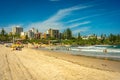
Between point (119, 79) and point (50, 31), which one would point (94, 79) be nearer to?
point (119, 79)

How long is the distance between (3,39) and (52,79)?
10730cm

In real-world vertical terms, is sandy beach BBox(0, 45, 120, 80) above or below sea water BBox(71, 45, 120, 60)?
above

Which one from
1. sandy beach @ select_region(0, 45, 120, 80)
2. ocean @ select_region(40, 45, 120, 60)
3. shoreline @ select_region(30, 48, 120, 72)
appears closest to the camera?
sandy beach @ select_region(0, 45, 120, 80)

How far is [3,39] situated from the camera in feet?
357

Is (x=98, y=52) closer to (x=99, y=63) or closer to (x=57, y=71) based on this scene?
(x=99, y=63)

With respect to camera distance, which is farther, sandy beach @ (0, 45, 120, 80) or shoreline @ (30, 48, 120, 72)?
shoreline @ (30, 48, 120, 72)

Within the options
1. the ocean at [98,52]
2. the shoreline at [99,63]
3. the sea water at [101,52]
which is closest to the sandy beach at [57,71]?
the shoreline at [99,63]

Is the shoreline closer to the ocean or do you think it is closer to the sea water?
the ocean

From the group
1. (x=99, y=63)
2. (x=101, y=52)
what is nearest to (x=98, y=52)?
(x=101, y=52)

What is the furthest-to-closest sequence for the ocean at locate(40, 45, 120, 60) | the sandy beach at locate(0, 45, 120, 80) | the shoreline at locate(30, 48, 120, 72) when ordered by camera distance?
the ocean at locate(40, 45, 120, 60) < the shoreline at locate(30, 48, 120, 72) < the sandy beach at locate(0, 45, 120, 80)

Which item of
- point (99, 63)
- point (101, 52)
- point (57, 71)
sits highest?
point (57, 71)

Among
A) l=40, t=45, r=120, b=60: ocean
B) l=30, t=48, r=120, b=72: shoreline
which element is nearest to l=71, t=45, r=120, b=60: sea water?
l=40, t=45, r=120, b=60: ocean

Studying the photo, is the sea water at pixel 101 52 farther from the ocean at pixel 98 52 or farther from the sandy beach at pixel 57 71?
the sandy beach at pixel 57 71

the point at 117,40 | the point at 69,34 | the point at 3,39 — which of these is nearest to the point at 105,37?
the point at 117,40
